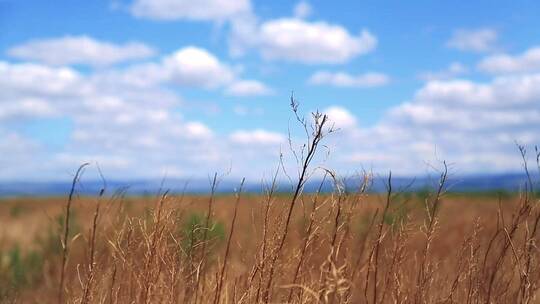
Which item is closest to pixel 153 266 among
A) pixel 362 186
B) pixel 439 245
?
pixel 362 186

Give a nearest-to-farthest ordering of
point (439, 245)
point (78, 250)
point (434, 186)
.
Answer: point (434, 186)
point (78, 250)
point (439, 245)

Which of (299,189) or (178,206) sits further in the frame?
(178,206)

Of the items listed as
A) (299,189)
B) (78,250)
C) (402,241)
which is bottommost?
(78,250)

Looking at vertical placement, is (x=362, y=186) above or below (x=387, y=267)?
above

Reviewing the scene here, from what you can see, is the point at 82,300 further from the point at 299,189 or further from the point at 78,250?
the point at 78,250

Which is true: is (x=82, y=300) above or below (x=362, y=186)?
below

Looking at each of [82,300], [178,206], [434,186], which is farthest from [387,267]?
[82,300]

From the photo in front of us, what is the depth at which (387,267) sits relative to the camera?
183 inches

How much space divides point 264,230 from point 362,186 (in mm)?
653

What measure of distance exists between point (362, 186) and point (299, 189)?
0.42 m

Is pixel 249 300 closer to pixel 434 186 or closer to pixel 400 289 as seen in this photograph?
pixel 400 289

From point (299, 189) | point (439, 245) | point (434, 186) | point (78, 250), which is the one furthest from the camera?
point (439, 245)

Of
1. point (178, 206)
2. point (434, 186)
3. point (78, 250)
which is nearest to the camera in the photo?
point (178, 206)

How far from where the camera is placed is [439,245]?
17.3 meters
